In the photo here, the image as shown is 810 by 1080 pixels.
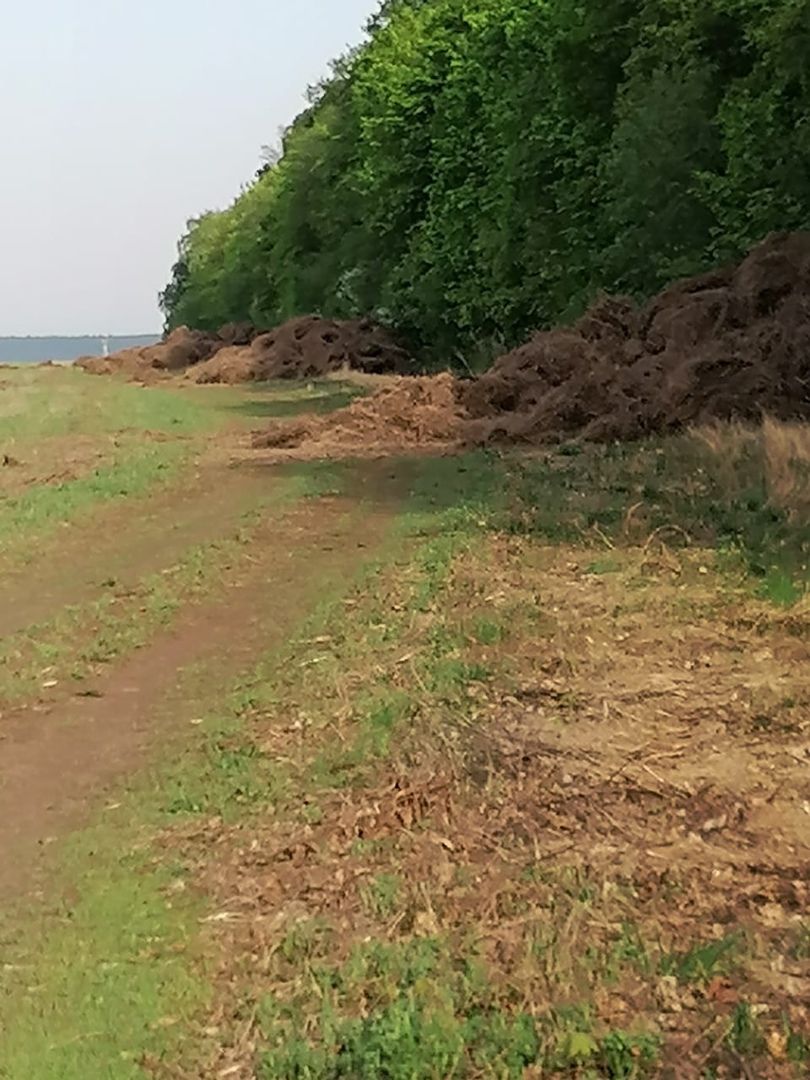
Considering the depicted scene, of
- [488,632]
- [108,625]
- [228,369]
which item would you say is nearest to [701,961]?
[488,632]

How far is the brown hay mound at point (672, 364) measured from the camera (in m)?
17.1

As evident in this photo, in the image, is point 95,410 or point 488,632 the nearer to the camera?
point 488,632

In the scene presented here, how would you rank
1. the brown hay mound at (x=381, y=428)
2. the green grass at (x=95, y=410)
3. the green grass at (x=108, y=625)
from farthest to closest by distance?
the green grass at (x=95, y=410) < the brown hay mound at (x=381, y=428) < the green grass at (x=108, y=625)

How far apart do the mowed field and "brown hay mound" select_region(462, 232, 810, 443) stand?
18.6 feet

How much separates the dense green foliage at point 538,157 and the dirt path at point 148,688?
38.8 ft

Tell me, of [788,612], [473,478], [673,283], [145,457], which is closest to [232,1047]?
[788,612]

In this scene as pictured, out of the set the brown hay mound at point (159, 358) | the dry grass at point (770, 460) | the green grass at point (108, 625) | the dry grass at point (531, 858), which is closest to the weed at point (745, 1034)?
the dry grass at point (531, 858)

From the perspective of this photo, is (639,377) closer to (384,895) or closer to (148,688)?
(148,688)

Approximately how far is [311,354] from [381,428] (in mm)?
21177

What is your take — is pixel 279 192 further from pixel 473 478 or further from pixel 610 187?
pixel 473 478

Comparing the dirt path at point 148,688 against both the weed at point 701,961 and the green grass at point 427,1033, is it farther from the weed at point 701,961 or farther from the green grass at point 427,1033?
the weed at point 701,961

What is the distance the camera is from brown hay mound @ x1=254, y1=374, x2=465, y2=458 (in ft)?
63.4

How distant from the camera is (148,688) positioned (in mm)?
7836

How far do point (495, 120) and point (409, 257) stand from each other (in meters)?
7.14
